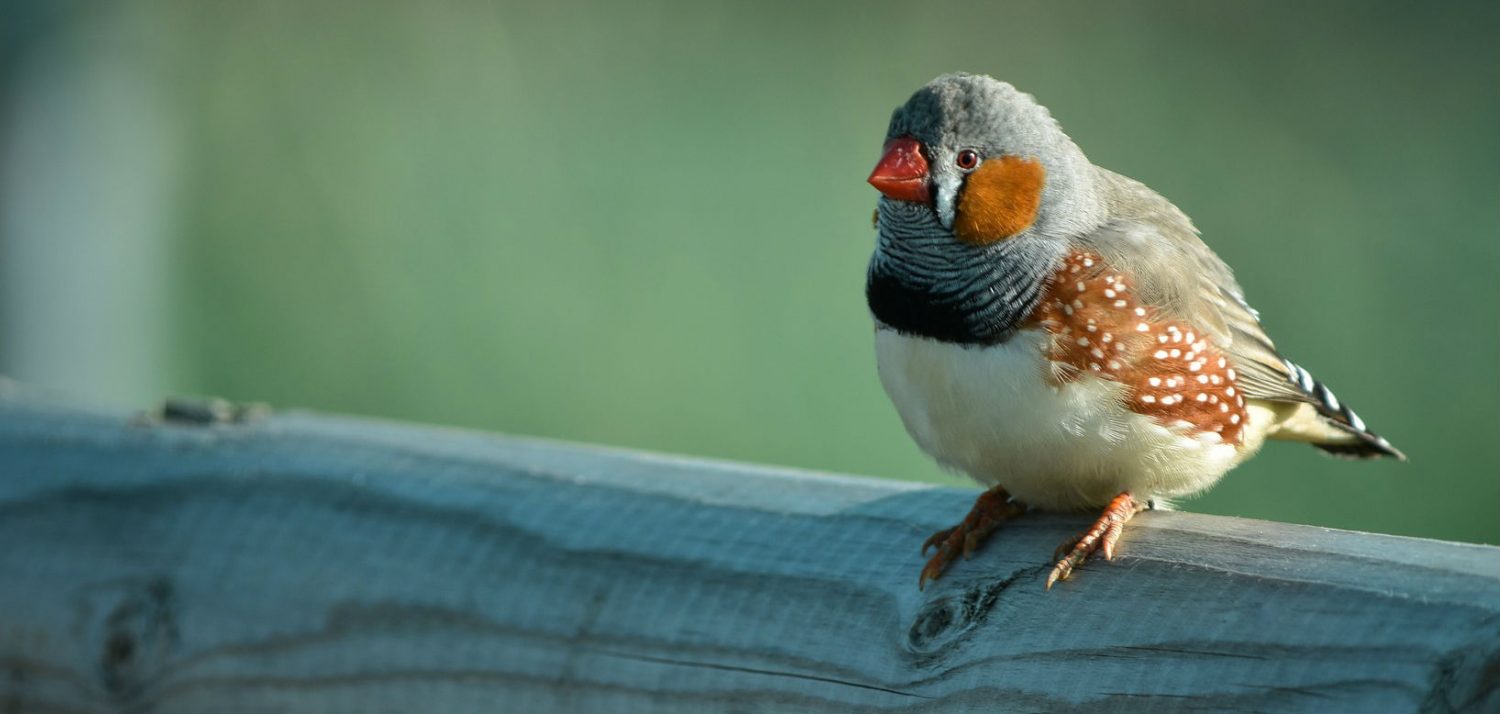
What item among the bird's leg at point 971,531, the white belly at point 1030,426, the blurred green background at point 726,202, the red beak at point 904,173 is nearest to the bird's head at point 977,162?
the red beak at point 904,173

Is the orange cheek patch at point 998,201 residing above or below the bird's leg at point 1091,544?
above

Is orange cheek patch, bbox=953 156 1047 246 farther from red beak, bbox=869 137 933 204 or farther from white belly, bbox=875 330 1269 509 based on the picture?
white belly, bbox=875 330 1269 509

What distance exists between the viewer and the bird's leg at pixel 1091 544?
1.75 meters

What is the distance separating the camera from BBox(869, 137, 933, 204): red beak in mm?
2117

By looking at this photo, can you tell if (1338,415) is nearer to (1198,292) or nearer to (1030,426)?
(1198,292)

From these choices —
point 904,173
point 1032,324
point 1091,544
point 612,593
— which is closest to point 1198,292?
point 1032,324

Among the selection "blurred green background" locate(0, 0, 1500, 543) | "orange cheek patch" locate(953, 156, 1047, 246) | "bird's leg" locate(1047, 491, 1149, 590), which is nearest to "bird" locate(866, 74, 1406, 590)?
"orange cheek patch" locate(953, 156, 1047, 246)

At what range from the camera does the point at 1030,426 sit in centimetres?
206

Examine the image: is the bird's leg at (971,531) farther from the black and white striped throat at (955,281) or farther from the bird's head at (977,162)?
the bird's head at (977,162)

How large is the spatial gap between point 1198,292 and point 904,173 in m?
0.51

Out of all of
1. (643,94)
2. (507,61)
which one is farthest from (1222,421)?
(507,61)

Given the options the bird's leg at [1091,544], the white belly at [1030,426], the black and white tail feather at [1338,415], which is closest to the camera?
the bird's leg at [1091,544]

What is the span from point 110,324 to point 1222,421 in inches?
147

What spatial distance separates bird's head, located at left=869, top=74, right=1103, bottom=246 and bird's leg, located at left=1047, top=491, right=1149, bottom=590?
1.54 ft
